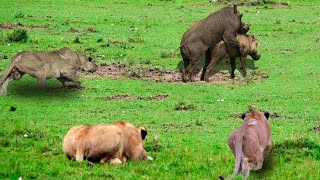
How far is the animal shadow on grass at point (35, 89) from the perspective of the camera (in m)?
15.2

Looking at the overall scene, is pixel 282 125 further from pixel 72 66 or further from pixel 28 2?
pixel 28 2

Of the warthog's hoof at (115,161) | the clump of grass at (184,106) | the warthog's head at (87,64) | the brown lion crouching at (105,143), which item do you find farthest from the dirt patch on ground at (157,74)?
the warthog's hoof at (115,161)

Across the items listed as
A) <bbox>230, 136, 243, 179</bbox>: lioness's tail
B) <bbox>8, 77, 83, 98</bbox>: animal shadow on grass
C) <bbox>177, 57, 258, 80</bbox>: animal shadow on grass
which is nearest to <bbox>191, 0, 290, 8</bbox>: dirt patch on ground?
<bbox>177, 57, 258, 80</bbox>: animal shadow on grass

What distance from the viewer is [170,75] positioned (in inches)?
704

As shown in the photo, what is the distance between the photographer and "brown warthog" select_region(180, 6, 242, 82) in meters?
17.9

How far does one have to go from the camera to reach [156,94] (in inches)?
619

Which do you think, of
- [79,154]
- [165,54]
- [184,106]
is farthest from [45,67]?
[79,154]

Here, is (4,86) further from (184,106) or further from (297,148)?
(297,148)

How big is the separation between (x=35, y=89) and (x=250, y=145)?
797 centimetres

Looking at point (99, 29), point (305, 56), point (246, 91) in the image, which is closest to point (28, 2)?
point (99, 29)

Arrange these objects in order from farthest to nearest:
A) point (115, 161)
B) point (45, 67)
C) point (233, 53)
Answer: point (233, 53)
point (45, 67)
point (115, 161)

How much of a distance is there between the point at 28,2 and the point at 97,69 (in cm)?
987

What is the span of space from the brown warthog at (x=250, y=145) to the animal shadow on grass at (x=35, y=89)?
700 cm

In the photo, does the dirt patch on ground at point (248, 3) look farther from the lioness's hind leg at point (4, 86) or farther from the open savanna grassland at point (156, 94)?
the lioness's hind leg at point (4, 86)
